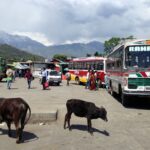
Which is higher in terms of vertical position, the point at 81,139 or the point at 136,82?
the point at 136,82

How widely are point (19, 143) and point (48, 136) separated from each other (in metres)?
1.14

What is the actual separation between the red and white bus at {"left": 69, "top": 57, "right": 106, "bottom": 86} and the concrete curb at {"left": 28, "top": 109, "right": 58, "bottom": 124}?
20.3 metres

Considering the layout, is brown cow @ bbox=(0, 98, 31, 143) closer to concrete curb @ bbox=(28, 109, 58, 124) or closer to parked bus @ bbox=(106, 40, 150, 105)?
concrete curb @ bbox=(28, 109, 58, 124)

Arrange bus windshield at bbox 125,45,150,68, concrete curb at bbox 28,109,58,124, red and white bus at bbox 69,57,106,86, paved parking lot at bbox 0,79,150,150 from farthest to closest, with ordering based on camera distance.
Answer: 1. red and white bus at bbox 69,57,106,86
2. bus windshield at bbox 125,45,150,68
3. concrete curb at bbox 28,109,58,124
4. paved parking lot at bbox 0,79,150,150

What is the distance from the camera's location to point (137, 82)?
1641 cm

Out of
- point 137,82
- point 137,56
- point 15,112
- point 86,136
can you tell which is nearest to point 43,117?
point 86,136

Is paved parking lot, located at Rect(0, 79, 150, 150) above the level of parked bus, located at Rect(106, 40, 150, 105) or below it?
below

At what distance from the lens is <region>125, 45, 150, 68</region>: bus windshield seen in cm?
1641

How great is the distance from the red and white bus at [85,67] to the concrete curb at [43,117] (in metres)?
20.3

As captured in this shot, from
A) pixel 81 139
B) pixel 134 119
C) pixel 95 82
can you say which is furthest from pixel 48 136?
pixel 95 82

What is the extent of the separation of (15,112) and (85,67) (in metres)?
28.6

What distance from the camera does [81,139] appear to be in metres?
9.76

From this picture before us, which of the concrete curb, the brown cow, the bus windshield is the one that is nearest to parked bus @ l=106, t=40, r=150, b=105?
the bus windshield

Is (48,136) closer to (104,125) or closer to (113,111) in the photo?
(104,125)
